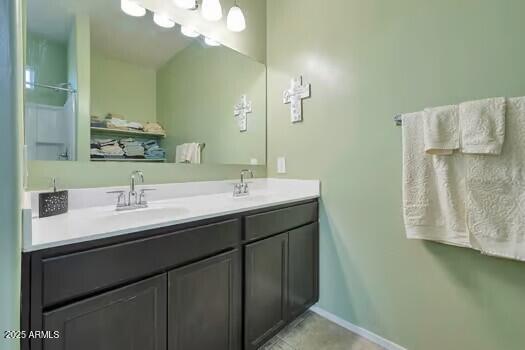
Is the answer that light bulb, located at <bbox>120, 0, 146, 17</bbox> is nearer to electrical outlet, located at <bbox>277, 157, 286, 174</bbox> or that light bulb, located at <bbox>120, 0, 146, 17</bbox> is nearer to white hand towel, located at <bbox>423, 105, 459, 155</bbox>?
electrical outlet, located at <bbox>277, 157, 286, 174</bbox>

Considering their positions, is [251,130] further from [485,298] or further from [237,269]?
[485,298]

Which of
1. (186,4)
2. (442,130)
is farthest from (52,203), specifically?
(442,130)

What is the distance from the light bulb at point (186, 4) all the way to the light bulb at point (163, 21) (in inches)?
4.6

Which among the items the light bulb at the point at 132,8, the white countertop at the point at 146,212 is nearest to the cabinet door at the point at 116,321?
the white countertop at the point at 146,212

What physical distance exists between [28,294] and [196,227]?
52 cm

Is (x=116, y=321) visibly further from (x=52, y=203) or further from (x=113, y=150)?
(x=113, y=150)

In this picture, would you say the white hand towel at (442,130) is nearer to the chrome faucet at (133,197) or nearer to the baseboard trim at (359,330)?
the baseboard trim at (359,330)

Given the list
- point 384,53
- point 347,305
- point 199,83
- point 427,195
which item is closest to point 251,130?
point 199,83

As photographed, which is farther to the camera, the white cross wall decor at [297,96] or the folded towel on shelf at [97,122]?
the white cross wall decor at [297,96]

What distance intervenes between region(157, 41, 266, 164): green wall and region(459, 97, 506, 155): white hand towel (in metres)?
1.34

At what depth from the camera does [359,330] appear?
1555 mm

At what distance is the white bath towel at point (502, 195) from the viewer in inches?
39.6

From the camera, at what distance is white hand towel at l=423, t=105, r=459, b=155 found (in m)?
1.12

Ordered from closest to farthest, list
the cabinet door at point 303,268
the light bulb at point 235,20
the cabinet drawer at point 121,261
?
the cabinet drawer at point 121,261 → the cabinet door at point 303,268 → the light bulb at point 235,20
